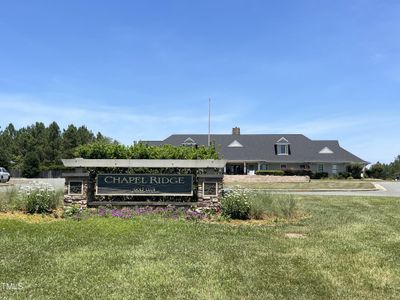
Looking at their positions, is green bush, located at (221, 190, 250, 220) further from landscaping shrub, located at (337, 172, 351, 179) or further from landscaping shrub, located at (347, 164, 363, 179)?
landscaping shrub, located at (347, 164, 363, 179)

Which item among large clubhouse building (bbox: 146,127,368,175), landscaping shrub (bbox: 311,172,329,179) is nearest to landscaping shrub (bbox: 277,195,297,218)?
landscaping shrub (bbox: 311,172,329,179)

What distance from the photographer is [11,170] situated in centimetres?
5934

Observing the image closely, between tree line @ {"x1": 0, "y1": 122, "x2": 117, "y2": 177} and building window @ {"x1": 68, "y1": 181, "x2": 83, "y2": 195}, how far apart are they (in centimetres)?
4536

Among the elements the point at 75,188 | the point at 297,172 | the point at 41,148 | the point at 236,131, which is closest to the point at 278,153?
the point at 297,172

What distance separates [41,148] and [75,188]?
53.4 metres

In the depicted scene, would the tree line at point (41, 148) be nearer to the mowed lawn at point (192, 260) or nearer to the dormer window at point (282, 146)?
the dormer window at point (282, 146)

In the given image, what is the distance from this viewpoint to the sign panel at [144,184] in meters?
13.2

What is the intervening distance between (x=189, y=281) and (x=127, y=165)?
7470 mm

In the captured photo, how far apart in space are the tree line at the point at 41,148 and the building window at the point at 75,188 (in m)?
45.4

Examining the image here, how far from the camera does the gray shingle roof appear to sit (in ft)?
185

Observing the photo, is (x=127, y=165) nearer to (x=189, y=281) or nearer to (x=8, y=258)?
(x=8, y=258)

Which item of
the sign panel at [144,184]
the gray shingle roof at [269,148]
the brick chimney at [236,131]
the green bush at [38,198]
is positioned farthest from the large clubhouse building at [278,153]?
the green bush at [38,198]

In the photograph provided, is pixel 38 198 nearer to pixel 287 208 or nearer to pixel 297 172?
pixel 287 208

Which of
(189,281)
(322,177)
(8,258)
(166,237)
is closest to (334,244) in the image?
(166,237)
